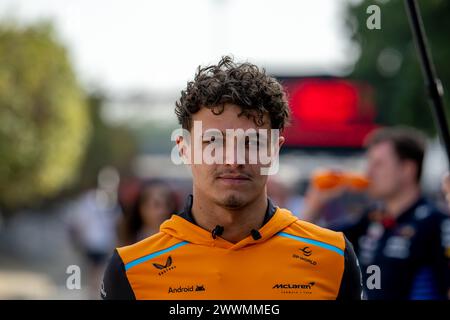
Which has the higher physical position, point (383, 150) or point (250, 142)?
point (250, 142)

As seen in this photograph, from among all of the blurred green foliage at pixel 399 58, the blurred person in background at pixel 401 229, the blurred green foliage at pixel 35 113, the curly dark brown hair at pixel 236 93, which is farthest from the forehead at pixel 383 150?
the blurred green foliage at pixel 35 113

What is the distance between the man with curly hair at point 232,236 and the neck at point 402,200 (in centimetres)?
300

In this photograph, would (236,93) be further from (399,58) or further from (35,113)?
(399,58)

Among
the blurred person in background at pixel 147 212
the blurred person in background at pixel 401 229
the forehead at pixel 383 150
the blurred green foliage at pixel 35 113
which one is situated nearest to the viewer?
the blurred person in background at pixel 401 229

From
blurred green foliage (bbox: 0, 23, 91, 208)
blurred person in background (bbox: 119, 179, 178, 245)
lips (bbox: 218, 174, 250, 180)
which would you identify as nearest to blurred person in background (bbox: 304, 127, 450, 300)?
blurred person in background (bbox: 119, 179, 178, 245)

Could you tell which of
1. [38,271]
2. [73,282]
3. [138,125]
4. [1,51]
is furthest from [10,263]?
[73,282]

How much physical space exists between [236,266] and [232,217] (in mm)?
168

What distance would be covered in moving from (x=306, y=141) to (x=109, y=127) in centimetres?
3086

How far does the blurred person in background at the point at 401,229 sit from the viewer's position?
19.2ft

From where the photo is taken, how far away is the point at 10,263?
30.9m

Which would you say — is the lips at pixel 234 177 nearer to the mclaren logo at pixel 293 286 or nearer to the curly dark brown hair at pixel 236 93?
the curly dark brown hair at pixel 236 93

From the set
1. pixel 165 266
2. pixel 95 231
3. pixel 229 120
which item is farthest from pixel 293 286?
pixel 95 231

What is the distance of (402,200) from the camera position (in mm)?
6473

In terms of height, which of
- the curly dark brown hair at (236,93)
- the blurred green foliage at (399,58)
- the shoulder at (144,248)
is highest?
the blurred green foliage at (399,58)
